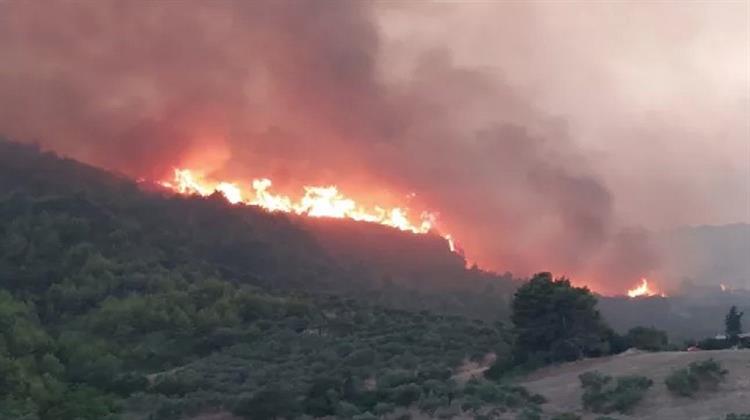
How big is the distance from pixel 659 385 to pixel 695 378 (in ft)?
4.62

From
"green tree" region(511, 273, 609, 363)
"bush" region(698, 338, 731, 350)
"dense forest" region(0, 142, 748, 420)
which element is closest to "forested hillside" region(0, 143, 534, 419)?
"dense forest" region(0, 142, 748, 420)

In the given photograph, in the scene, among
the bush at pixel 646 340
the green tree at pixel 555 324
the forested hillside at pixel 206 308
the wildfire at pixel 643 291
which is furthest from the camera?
the wildfire at pixel 643 291

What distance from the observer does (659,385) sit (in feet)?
125

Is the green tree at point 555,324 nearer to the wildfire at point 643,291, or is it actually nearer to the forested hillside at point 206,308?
the forested hillside at point 206,308

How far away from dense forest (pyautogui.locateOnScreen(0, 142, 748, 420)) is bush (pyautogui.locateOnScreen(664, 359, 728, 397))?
4.87 m

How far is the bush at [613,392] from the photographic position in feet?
119

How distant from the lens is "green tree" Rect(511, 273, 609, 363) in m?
48.2

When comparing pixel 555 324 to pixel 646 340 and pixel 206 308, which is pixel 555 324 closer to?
pixel 646 340

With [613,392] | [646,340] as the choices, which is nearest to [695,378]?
[613,392]

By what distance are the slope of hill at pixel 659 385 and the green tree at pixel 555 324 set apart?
4.84 ft

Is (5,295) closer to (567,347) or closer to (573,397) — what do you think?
(567,347)

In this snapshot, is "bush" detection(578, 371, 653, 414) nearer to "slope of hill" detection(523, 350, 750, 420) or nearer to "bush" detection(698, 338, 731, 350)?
"slope of hill" detection(523, 350, 750, 420)

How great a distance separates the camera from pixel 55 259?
260 feet

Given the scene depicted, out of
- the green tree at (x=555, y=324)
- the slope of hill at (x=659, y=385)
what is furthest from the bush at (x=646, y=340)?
the slope of hill at (x=659, y=385)
